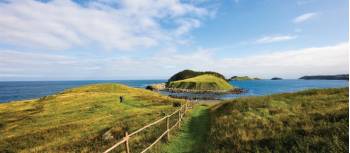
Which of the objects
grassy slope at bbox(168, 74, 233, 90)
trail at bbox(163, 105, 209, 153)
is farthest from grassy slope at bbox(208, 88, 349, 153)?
grassy slope at bbox(168, 74, 233, 90)

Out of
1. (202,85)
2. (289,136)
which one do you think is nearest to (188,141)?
(289,136)

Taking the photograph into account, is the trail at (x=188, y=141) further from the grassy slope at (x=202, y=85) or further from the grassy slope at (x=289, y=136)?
the grassy slope at (x=202, y=85)

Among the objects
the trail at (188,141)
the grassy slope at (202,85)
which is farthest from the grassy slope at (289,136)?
the grassy slope at (202,85)

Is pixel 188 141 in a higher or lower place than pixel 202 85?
higher

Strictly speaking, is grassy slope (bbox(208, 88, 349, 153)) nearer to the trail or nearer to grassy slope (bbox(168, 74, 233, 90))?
the trail

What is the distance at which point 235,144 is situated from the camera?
44.3ft

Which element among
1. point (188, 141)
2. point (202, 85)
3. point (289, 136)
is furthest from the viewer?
point (202, 85)

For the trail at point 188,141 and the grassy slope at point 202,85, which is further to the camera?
the grassy slope at point 202,85

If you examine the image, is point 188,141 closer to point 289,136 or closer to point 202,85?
point 289,136

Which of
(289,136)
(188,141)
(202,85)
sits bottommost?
(202,85)

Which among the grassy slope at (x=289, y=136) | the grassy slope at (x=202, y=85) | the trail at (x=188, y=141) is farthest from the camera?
the grassy slope at (x=202, y=85)

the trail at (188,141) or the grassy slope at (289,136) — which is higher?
the grassy slope at (289,136)

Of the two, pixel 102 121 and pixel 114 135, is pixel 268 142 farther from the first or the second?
pixel 102 121

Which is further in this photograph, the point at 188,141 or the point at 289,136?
the point at 188,141
